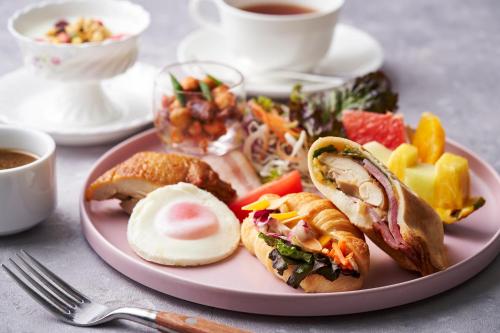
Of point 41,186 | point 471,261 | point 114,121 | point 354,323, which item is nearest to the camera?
point 354,323

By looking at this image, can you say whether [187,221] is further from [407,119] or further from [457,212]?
[407,119]

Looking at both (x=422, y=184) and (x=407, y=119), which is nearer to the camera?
(x=422, y=184)

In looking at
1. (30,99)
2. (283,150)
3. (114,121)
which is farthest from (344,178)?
(30,99)

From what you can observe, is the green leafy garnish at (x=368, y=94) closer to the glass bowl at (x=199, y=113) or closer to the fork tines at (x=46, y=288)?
the glass bowl at (x=199, y=113)

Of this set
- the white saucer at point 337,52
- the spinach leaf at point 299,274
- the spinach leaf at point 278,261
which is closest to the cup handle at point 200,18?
the white saucer at point 337,52

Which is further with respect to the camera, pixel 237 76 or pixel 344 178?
pixel 237 76

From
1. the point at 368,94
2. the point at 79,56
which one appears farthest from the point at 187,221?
the point at 368,94

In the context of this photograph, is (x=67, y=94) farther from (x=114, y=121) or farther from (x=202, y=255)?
(x=202, y=255)
